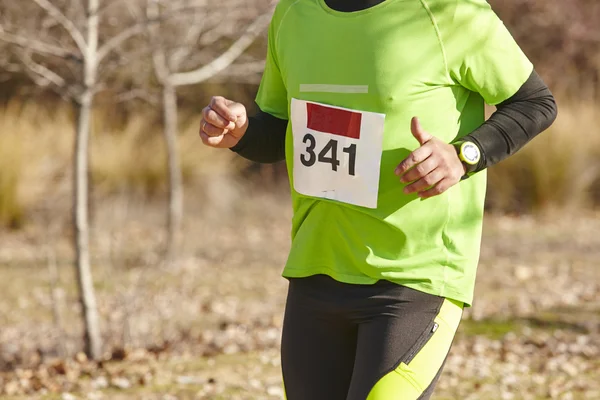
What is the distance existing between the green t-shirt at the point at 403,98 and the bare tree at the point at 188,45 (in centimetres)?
308

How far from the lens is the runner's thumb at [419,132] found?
192cm

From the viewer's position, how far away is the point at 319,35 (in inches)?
83.4

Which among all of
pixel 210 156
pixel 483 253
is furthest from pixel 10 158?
pixel 483 253

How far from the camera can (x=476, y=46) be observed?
6.61ft

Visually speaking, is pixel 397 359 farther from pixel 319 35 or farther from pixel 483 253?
pixel 483 253

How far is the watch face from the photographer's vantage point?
6.46 ft

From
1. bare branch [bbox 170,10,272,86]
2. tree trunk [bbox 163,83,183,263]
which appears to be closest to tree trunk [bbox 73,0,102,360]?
bare branch [bbox 170,10,272,86]

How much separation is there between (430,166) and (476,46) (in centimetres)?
29

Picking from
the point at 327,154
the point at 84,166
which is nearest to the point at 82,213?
the point at 84,166

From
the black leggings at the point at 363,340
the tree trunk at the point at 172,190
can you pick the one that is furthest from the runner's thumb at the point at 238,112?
the tree trunk at the point at 172,190

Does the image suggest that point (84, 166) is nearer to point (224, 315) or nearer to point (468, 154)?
point (224, 315)

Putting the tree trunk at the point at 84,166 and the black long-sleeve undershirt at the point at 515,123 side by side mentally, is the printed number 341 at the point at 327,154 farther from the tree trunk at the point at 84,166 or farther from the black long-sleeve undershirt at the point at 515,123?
the tree trunk at the point at 84,166

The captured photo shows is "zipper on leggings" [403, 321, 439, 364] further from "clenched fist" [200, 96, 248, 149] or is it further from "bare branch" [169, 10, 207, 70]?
"bare branch" [169, 10, 207, 70]

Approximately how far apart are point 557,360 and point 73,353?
262 centimetres
